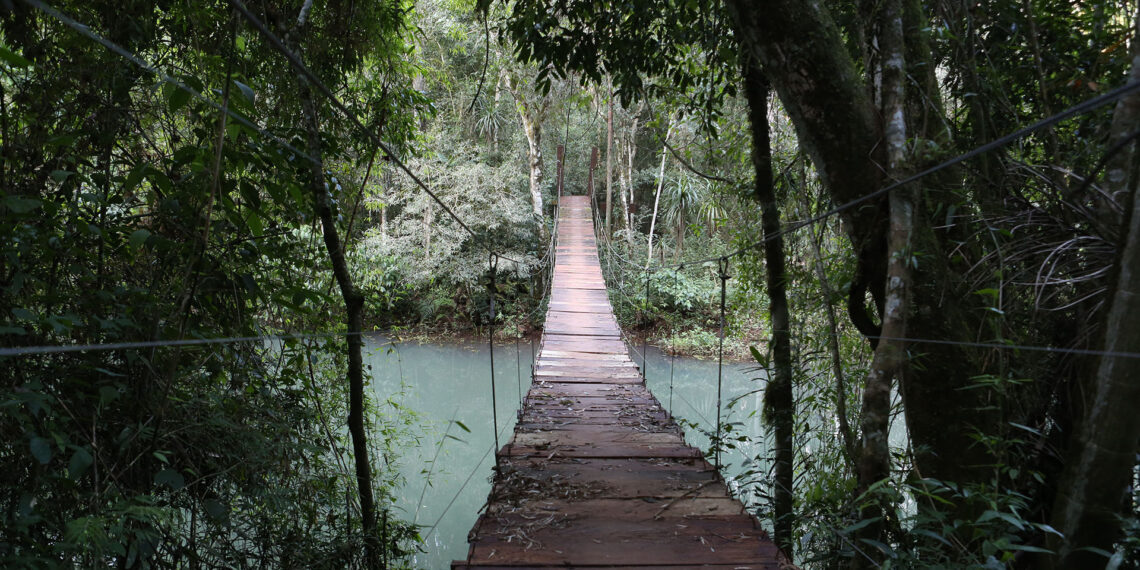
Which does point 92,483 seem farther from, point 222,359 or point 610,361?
point 610,361

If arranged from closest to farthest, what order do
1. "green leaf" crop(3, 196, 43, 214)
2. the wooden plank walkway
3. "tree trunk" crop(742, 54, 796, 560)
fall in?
"green leaf" crop(3, 196, 43, 214) < the wooden plank walkway < "tree trunk" crop(742, 54, 796, 560)

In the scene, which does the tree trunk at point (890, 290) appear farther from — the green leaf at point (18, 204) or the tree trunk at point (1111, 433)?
the green leaf at point (18, 204)

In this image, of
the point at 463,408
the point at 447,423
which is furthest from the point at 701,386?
the point at 447,423

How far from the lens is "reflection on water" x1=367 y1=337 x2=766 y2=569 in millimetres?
4098

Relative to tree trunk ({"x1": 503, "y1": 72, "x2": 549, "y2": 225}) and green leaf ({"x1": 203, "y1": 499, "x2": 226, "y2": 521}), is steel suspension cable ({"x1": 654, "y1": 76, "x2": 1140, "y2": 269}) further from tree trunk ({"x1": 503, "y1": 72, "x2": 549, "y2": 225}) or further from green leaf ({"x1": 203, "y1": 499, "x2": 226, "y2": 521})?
tree trunk ({"x1": 503, "y1": 72, "x2": 549, "y2": 225})

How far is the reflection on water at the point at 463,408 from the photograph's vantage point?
4.10 meters

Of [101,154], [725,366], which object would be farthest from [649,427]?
[725,366]

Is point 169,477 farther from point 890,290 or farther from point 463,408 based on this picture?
point 463,408

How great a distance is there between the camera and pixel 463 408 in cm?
575

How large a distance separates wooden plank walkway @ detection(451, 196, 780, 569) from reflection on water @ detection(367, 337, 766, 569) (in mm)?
1346

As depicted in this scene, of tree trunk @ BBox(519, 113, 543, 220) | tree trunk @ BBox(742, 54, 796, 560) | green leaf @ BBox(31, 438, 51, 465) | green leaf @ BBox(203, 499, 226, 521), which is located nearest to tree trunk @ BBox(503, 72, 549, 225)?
tree trunk @ BBox(519, 113, 543, 220)

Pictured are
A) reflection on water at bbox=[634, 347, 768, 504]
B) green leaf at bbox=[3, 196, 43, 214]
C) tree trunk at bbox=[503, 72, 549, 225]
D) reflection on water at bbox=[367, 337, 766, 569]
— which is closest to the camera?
green leaf at bbox=[3, 196, 43, 214]

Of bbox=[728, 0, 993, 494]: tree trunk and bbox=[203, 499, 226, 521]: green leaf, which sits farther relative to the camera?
bbox=[728, 0, 993, 494]: tree trunk

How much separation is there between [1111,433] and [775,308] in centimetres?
93
